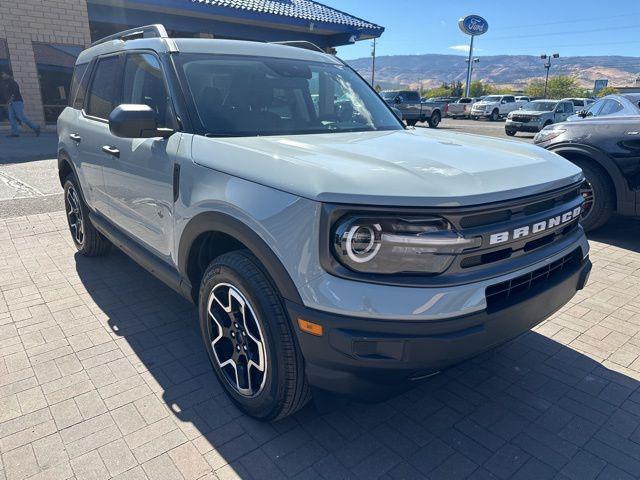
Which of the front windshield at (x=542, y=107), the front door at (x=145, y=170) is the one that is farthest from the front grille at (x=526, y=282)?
the front windshield at (x=542, y=107)

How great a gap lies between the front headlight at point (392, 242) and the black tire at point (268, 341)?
448 mm

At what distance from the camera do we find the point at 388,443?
93.3 inches

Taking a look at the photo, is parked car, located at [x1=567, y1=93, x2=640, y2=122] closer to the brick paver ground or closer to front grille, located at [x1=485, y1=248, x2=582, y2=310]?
the brick paver ground

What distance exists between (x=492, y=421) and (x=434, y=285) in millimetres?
1173

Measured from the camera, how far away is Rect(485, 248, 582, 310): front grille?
2.02m

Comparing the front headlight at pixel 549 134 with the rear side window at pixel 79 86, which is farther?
the front headlight at pixel 549 134

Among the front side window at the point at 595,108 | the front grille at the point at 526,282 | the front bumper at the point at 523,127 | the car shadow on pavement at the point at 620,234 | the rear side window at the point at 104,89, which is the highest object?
the rear side window at the point at 104,89

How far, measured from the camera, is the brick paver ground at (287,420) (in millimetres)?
2225

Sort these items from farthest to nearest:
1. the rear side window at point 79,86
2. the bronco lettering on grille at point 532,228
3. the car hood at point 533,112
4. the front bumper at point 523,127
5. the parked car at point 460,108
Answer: the parked car at point 460,108, the car hood at point 533,112, the front bumper at point 523,127, the rear side window at point 79,86, the bronco lettering on grille at point 532,228

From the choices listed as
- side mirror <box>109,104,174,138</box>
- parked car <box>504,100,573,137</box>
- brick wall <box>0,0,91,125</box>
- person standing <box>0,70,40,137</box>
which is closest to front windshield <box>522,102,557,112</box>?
parked car <box>504,100,573,137</box>

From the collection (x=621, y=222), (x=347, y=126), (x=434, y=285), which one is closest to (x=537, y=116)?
(x=621, y=222)

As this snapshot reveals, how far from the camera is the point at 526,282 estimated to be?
2.17 m

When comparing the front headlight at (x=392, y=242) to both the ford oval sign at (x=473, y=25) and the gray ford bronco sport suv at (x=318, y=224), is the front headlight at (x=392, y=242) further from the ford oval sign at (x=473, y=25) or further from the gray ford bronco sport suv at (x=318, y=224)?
the ford oval sign at (x=473, y=25)

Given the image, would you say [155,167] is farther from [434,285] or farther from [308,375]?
[434,285]
